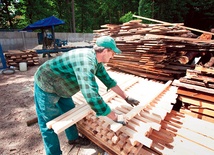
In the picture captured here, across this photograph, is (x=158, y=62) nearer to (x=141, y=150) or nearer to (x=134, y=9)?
(x=141, y=150)

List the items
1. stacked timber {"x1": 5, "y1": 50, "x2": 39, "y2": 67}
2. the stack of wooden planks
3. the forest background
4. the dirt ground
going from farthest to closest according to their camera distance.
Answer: the forest background, stacked timber {"x1": 5, "y1": 50, "x2": 39, "y2": 67}, the dirt ground, the stack of wooden planks

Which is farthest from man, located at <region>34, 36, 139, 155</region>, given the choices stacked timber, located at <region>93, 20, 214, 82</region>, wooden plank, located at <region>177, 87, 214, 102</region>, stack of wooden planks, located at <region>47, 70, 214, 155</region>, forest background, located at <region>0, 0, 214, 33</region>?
forest background, located at <region>0, 0, 214, 33</region>

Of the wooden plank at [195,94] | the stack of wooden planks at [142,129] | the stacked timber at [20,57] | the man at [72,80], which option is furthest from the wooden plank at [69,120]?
the stacked timber at [20,57]

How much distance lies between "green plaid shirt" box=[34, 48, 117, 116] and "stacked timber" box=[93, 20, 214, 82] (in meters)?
2.86

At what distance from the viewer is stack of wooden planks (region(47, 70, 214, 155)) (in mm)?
2207

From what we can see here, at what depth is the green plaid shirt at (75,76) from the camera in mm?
1838

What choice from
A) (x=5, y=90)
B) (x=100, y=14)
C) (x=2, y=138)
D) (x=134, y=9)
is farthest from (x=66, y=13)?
(x=2, y=138)

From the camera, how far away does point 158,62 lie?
15.8 ft

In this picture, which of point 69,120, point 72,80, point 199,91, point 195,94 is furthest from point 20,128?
point 199,91

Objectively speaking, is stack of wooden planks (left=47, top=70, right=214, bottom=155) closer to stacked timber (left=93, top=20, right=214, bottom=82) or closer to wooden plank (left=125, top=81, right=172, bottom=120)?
wooden plank (left=125, top=81, right=172, bottom=120)

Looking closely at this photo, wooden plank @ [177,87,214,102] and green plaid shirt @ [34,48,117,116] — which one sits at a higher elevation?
green plaid shirt @ [34,48,117,116]

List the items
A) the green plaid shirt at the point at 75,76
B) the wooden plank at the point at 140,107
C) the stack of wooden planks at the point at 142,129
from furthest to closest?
the wooden plank at the point at 140,107 < the stack of wooden planks at the point at 142,129 < the green plaid shirt at the point at 75,76

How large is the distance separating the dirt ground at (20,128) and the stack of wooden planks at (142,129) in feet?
1.54

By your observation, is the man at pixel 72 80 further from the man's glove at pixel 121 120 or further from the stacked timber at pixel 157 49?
the stacked timber at pixel 157 49
